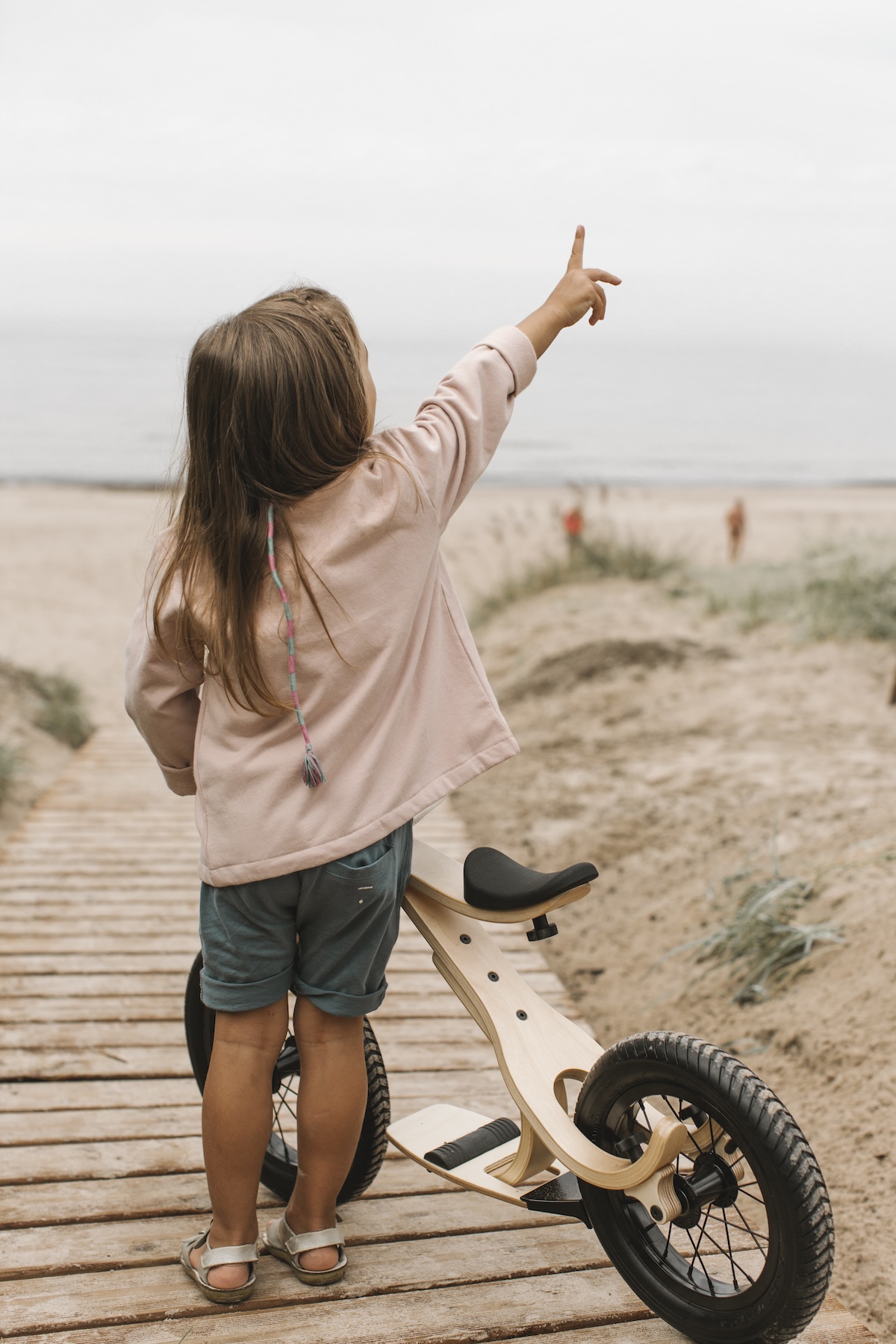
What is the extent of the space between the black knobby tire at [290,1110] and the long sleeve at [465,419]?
106cm

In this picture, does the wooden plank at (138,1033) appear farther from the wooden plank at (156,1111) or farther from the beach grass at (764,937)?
the beach grass at (764,937)

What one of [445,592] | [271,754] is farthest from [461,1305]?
[445,592]

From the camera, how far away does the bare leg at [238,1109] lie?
1919 mm

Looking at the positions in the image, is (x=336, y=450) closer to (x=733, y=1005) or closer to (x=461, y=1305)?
(x=461, y=1305)

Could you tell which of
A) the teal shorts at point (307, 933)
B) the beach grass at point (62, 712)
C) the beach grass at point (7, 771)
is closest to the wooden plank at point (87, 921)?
the teal shorts at point (307, 933)

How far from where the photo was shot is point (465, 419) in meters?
1.81

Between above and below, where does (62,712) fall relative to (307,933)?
below

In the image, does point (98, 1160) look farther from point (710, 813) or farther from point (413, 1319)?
point (710, 813)

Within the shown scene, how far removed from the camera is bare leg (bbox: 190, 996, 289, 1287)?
1.92m

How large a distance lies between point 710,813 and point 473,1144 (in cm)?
282

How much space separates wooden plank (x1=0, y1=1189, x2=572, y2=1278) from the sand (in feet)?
2.37

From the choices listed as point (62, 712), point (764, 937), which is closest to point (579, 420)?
point (62, 712)

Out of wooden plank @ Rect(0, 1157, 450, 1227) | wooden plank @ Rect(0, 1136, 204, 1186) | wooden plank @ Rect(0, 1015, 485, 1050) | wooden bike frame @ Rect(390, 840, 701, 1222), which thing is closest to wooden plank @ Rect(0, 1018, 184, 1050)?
wooden plank @ Rect(0, 1015, 485, 1050)

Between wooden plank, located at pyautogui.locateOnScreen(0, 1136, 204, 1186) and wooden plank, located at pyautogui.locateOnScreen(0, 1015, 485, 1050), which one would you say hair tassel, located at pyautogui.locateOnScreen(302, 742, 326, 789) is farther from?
wooden plank, located at pyautogui.locateOnScreen(0, 1015, 485, 1050)
